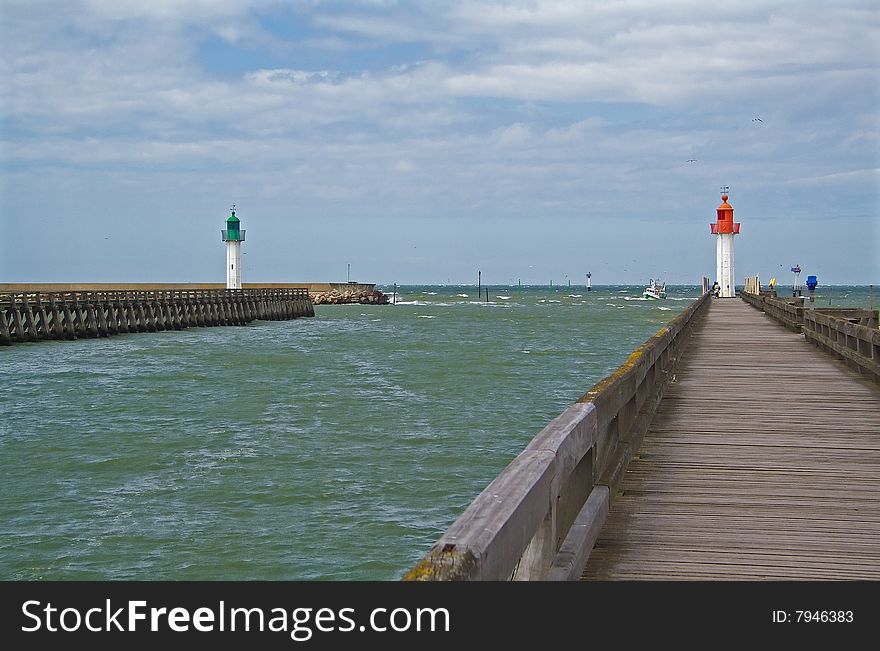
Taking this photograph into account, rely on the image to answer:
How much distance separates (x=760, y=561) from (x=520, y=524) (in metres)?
2.21

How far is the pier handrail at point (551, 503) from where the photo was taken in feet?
8.96

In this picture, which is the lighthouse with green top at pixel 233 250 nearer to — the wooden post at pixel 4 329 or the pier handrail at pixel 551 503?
the wooden post at pixel 4 329

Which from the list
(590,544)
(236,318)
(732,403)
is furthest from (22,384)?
(236,318)

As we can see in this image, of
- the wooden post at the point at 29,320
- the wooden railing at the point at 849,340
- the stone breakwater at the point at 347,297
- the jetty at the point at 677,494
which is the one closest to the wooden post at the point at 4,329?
the wooden post at the point at 29,320

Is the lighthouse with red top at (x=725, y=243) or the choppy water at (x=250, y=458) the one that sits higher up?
the lighthouse with red top at (x=725, y=243)

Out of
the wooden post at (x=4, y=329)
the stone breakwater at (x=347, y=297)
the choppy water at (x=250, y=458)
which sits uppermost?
the stone breakwater at (x=347, y=297)

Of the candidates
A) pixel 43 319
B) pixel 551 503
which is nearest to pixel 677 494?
pixel 551 503

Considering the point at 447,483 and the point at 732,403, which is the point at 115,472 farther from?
the point at 732,403

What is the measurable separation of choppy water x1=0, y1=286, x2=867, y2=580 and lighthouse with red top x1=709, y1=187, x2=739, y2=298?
33.9 meters

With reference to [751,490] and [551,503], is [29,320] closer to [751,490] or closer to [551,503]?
[751,490]

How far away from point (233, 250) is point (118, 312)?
23863 mm
